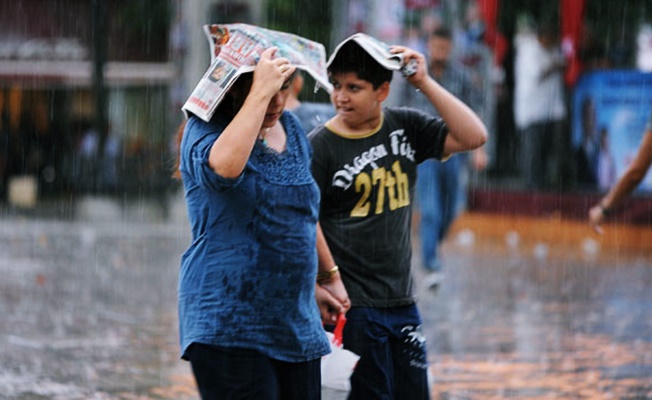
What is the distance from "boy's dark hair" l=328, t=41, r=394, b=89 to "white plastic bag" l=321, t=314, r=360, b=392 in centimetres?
95

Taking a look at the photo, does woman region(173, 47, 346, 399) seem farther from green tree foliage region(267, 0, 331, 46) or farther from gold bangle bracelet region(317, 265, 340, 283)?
green tree foliage region(267, 0, 331, 46)

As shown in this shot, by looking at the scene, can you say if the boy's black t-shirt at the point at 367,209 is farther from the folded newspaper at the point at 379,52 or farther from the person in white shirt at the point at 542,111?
the person in white shirt at the point at 542,111

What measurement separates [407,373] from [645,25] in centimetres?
1703

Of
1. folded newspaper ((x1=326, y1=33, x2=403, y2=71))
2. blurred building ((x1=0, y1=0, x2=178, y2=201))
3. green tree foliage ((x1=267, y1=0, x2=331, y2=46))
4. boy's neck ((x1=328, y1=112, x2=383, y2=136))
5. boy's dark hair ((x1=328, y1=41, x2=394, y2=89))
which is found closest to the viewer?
folded newspaper ((x1=326, y1=33, x2=403, y2=71))

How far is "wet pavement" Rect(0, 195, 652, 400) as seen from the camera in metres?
7.08

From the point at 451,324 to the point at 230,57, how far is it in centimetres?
575

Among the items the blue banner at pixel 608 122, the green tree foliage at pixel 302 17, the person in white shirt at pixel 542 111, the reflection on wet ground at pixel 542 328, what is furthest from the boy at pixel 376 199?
the green tree foliage at pixel 302 17

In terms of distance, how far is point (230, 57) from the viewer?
3834mm

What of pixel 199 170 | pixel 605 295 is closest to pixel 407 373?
pixel 199 170

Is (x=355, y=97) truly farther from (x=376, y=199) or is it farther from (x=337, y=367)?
(x=337, y=367)

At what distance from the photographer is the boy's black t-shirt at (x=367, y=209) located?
4805mm

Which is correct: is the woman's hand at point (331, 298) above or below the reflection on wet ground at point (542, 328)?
above

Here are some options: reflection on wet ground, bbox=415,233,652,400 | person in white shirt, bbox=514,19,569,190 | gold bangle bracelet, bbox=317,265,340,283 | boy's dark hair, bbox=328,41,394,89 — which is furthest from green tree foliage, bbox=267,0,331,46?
gold bangle bracelet, bbox=317,265,340,283

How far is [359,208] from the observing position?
16.0ft
